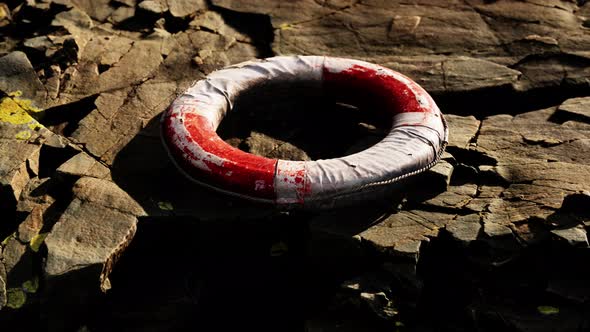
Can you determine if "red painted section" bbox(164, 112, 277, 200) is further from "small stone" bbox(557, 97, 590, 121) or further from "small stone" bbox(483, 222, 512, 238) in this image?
"small stone" bbox(557, 97, 590, 121)

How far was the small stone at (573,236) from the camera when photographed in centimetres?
292

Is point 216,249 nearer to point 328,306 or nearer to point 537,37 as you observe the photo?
point 328,306

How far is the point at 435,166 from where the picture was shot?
338cm

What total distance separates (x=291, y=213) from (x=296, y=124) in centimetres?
75

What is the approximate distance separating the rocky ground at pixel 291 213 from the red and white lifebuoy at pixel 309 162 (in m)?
0.16

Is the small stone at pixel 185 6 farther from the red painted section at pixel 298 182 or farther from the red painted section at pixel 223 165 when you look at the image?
the red painted section at pixel 298 182

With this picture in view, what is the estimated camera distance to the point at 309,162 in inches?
125

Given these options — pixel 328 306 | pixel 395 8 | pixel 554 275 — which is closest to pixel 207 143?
pixel 328 306

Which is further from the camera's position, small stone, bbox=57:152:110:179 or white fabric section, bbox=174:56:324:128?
white fabric section, bbox=174:56:324:128

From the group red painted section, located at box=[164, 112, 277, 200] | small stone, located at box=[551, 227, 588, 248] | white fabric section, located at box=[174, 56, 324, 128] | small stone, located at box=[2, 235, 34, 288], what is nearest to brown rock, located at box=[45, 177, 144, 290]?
small stone, located at box=[2, 235, 34, 288]

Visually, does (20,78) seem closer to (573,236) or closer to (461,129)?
(461,129)

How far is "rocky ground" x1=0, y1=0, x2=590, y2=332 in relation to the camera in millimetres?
3043

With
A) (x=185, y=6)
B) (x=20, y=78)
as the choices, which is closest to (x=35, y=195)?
(x=20, y=78)

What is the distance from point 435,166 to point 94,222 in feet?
5.30
